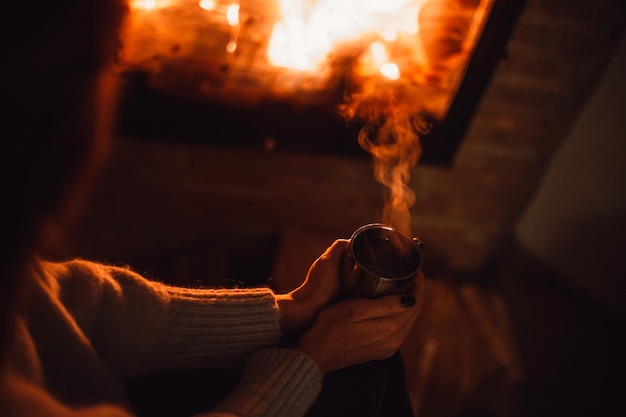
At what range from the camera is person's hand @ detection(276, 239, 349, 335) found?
0.96 metres

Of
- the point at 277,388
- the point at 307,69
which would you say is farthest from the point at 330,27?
the point at 277,388

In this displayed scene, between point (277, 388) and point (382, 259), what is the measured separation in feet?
0.92

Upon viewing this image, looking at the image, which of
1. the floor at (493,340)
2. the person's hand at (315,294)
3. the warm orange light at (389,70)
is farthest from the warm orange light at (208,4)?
the person's hand at (315,294)

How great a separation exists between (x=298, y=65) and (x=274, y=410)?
117 cm

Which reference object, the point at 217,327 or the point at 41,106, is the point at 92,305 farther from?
the point at 41,106

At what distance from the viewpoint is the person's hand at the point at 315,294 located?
964 mm

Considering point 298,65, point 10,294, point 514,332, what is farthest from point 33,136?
point 514,332

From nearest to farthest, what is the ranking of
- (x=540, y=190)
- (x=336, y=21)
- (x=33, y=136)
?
(x=33, y=136) → (x=336, y=21) → (x=540, y=190)

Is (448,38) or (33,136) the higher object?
(448,38)

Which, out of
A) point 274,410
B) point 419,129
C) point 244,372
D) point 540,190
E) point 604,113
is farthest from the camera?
point 540,190

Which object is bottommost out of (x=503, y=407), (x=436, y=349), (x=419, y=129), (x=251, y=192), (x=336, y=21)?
(x=503, y=407)

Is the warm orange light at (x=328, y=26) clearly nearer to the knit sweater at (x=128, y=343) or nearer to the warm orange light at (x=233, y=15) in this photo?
the warm orange light at (x=233, y=15)

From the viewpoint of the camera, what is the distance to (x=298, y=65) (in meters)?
1.67

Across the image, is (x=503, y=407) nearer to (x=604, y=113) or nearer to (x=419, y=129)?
(x=419, y=129)
